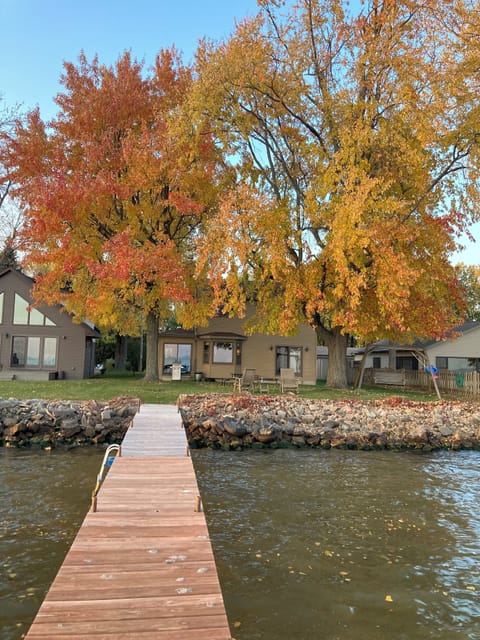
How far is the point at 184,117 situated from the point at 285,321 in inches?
384

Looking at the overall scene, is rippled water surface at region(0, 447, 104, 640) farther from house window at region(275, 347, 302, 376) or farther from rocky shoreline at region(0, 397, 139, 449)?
house window at region(275, 347, 302, 376)

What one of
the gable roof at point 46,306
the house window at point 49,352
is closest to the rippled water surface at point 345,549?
the gable roof at point 46,306

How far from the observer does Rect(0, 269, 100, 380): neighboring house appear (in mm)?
25859

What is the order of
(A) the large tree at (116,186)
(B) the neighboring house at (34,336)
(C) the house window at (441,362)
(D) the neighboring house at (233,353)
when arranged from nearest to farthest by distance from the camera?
(A) the large tree at (116,186), (B) the neighboring house at (34,336), (D) the neighboring house at (233,353), (C) the house window at (441,362)

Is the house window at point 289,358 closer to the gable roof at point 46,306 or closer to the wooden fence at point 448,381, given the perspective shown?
the wooden fence at point 448,381

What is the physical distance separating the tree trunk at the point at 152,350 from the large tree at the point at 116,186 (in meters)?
0.09

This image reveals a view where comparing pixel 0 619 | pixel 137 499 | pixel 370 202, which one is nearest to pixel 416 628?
pixel 137 499

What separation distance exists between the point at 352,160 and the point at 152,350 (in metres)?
13.3

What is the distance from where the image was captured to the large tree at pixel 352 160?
1909 centimetres

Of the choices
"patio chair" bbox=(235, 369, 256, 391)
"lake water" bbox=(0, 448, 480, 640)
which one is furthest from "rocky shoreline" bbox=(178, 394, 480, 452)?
"patio chair" bbox=(235, 369, 256, 391)

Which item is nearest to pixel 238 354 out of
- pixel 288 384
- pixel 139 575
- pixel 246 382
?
pixel 246 382

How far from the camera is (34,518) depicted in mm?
7719

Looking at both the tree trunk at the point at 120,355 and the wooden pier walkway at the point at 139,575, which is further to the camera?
the tree trunk at the point at 120,355

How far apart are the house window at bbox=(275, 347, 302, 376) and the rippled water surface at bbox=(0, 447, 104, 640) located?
16471 mm
